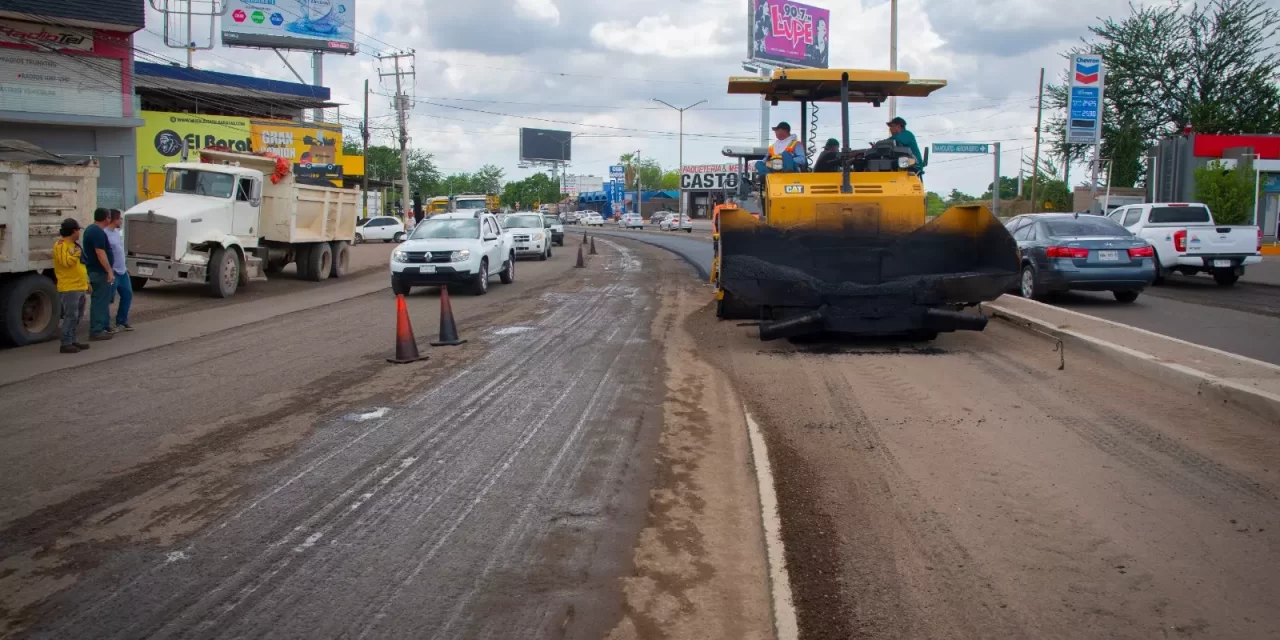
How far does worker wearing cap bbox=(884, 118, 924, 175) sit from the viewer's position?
11.8 m

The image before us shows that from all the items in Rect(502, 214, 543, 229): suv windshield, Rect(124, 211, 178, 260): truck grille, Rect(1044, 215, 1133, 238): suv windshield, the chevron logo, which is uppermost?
the chevron logo

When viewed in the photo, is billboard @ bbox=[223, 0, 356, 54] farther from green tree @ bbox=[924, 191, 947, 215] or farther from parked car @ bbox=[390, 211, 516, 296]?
parked car @ bbox=[390, 211, 516, 296]

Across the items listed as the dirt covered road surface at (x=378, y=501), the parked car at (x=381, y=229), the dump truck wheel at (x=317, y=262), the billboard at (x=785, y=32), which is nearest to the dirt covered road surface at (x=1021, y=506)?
the dirt covered road surface at (x=378, y=501)

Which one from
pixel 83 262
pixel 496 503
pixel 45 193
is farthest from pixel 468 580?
pixel 45 193

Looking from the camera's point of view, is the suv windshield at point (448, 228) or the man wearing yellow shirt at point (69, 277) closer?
the man wearing yellow shirt at point (69, 277)

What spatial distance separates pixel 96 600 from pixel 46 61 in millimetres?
32012

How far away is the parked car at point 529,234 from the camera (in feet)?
107

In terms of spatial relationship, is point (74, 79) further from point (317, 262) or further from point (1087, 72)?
point (1087, 72)

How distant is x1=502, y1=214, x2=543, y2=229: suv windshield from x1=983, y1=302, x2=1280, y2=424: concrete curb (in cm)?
2347

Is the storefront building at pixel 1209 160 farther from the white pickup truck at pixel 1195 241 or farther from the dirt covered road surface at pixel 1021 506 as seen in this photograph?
the dirt covered road surface at pixel 1021 506

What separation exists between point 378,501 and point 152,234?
46.7ft

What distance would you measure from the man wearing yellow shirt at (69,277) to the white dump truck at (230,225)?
6057 mm

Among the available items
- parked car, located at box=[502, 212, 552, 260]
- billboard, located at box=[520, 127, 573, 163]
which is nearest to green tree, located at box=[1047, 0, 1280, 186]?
parked car, located at box=[502, 212, 552, 260]

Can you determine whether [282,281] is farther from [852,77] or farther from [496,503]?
[496,503]
